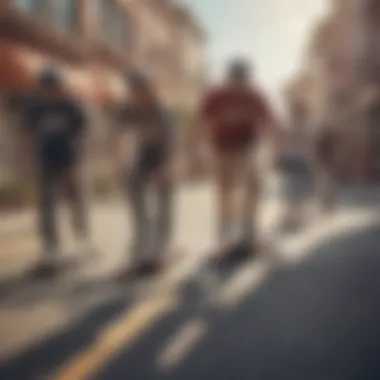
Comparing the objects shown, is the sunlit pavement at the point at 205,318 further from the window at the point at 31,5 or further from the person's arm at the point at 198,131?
the window at the point at 31,5

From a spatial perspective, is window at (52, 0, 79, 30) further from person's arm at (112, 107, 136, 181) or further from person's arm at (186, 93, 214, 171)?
person's arm at (186, 93, 214, 171)

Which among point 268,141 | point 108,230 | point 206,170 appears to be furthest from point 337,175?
point 108,230

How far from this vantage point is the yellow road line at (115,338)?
79.4 inches

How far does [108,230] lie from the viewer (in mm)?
2150

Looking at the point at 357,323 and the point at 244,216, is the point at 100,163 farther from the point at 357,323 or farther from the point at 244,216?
the point at 357,323

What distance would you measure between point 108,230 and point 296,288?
62cm

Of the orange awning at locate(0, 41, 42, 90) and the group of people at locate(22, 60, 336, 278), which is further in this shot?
the group of people at locate(22, 60, 336, 278)

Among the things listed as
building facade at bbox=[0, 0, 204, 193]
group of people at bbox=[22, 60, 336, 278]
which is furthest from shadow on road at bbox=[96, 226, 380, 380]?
building facade at bbox=[0, 0, 204, 193]

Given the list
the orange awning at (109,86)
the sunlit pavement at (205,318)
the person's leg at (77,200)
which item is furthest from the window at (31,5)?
the sunlit pavement at (205,318)

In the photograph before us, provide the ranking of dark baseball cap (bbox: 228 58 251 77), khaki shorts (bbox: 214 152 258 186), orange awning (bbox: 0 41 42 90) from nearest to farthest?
1. orange awning (bbox: 0 41 42 90)
2. dark baseball cap (bbox: 228 58 251 77)
3. khaki shorts (bbox: 214 152 258 186)

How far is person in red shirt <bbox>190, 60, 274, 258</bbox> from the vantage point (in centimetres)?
203

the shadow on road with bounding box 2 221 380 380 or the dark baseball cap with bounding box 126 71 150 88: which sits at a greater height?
the dark baseball cap with bounding box 126 71 150 88

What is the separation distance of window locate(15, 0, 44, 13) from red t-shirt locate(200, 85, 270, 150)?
528 millimetres

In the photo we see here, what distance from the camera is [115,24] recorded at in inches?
81.4
